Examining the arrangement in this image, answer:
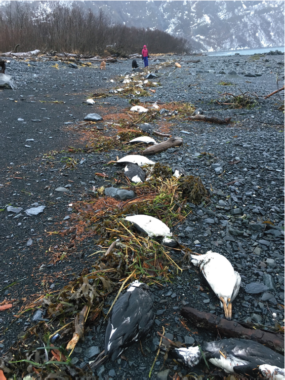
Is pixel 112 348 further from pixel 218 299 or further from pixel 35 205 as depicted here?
pixel 35 205

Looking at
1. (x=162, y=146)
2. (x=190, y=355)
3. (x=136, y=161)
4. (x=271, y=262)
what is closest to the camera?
(x=190, y=355)

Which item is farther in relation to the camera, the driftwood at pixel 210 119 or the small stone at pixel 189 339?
the driftwood at pixel 210 119

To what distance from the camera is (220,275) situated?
1411mm

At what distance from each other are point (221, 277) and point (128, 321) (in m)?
0.59

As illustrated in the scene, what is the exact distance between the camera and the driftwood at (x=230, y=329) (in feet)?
3.61

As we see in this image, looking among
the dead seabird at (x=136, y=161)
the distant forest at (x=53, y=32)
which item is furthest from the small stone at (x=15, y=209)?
the distant forest at (x=53, y=32)

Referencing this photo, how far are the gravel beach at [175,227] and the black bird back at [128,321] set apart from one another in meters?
0.06

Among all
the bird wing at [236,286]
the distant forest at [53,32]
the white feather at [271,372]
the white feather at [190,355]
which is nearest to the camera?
the white feather at [271,372]

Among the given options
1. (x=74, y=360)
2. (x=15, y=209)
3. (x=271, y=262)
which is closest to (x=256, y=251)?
(x=271, y=262)

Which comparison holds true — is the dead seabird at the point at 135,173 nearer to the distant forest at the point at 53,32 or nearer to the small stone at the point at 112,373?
the small stone at the point at 112,373

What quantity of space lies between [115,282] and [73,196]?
1.21m

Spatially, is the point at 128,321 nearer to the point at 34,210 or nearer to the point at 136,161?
the point at 34,210

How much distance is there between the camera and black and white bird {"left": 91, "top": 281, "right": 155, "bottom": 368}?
108 centimetres

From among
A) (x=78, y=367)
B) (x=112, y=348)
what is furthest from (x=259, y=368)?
(x=78, y=367)
